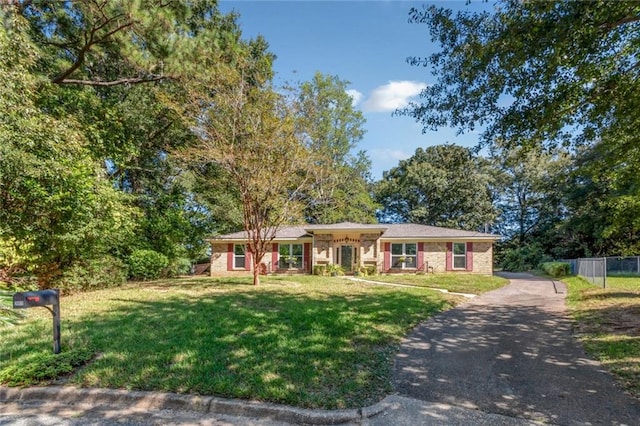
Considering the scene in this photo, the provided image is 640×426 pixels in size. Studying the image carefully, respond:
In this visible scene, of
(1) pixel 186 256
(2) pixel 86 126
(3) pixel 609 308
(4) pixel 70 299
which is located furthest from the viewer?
(1) pixel 186 256

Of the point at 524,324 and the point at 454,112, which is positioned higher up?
the point at 454,112

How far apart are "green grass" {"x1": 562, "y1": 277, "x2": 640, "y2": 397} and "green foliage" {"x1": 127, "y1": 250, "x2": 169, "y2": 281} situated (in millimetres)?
15817

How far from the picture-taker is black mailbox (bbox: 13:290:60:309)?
3345mm

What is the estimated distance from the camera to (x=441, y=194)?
3228 cm

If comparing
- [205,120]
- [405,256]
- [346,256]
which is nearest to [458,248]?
[405,256]

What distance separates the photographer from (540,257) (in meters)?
27.7

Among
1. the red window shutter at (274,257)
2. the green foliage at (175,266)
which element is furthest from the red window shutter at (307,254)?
the green foliage at (175,266)

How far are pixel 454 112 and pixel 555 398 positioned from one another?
464 centimetres

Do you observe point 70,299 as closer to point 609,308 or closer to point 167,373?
point 167,373

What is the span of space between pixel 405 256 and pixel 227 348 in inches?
631

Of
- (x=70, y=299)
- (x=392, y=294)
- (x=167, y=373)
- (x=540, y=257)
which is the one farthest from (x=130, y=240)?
(x=540, y=257)

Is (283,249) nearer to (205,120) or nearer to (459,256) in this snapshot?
(459,256)

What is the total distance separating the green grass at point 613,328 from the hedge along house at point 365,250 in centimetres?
805

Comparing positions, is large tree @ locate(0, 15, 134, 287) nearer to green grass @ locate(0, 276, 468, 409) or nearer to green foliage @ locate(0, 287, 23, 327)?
green grass @ locate(0, 276, 468, 409)
